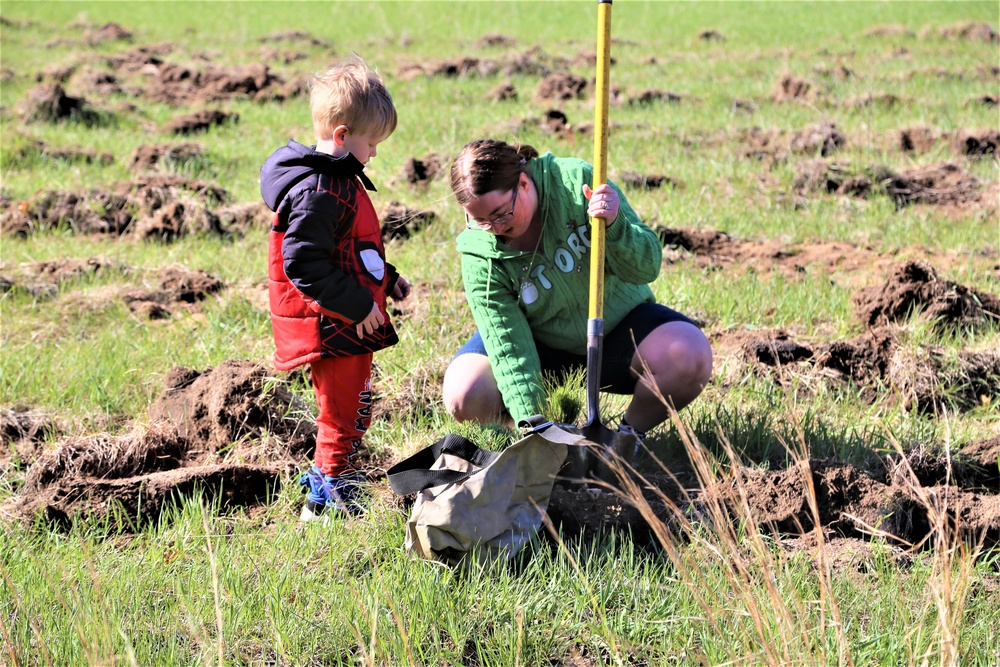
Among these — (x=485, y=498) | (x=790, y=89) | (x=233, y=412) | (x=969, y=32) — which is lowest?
(x=233, y=412)

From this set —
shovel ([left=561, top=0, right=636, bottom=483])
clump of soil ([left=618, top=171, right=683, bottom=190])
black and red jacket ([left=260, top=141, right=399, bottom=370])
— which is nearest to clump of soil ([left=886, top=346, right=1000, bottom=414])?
shovel ([left=561, top=0, right=636, bottom=483])

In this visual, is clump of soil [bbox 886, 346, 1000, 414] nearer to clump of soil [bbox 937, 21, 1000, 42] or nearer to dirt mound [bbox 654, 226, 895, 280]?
dirt mound [bbox 654, 226, 895, 280]

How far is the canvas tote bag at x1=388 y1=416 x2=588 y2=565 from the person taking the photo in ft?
8.73

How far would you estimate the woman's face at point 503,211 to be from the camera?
3105 millimetres

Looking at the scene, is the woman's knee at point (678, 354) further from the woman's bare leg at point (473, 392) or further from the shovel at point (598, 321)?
the woman's bare leg at point (473, 392)

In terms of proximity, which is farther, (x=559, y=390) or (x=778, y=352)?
(x=778, y=352)

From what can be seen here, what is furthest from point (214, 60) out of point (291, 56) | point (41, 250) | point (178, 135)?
point (41, 250)

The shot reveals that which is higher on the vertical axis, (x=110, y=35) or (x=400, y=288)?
(x=110, y=35)

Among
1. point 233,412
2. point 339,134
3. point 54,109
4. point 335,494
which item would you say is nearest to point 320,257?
point 339,134

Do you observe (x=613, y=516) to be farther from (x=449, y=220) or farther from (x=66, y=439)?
(x=449, y=220)

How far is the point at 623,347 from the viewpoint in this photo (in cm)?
345

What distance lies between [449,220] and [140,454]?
9.65 ft

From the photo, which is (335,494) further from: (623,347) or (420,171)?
(420,171)

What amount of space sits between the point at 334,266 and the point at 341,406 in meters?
0.47
